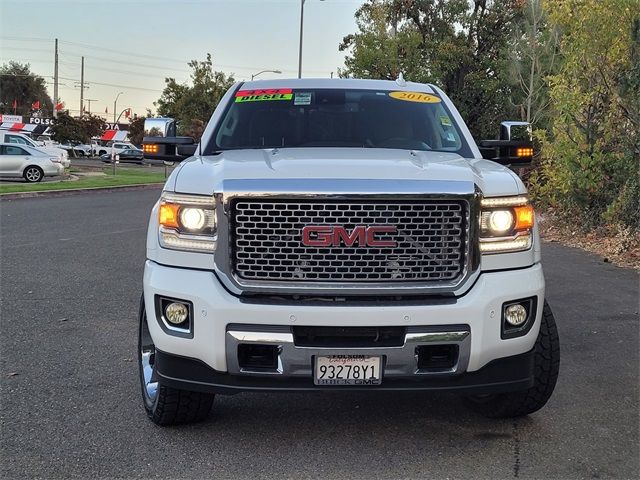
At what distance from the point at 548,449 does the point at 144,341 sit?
2.32 meters

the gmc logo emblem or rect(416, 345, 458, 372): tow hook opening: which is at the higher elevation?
the gmc logo emblem

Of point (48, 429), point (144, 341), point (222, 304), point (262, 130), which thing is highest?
point (262, 130)

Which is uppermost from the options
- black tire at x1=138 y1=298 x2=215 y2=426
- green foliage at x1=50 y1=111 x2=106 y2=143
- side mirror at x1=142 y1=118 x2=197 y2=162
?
green foliage at x1=50 y1=111 x2=106 y2=143

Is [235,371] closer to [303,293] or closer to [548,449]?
[303,293]

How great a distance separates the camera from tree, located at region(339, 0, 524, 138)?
30453mm

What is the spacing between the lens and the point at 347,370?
323cm

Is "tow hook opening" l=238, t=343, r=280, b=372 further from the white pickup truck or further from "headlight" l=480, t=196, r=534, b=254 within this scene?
"headlight" l=480, t=196, r=534, b=254

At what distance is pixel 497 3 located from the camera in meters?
30.9

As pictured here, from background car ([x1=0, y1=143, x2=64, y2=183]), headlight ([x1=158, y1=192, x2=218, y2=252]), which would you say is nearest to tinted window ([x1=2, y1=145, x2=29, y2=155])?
background car ([x1=0, y1=143, x2=64, y2=183])

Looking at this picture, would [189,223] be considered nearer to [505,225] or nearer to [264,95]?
[505,225]

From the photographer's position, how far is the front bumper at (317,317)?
316 centimetres

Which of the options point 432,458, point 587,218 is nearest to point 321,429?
point 432,458

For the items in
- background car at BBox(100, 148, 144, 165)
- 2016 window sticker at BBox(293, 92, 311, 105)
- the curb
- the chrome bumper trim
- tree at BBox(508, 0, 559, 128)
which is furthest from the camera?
background car at BBox(100, 148, 144, 165)

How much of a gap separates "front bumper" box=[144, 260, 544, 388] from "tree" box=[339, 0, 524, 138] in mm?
27999
